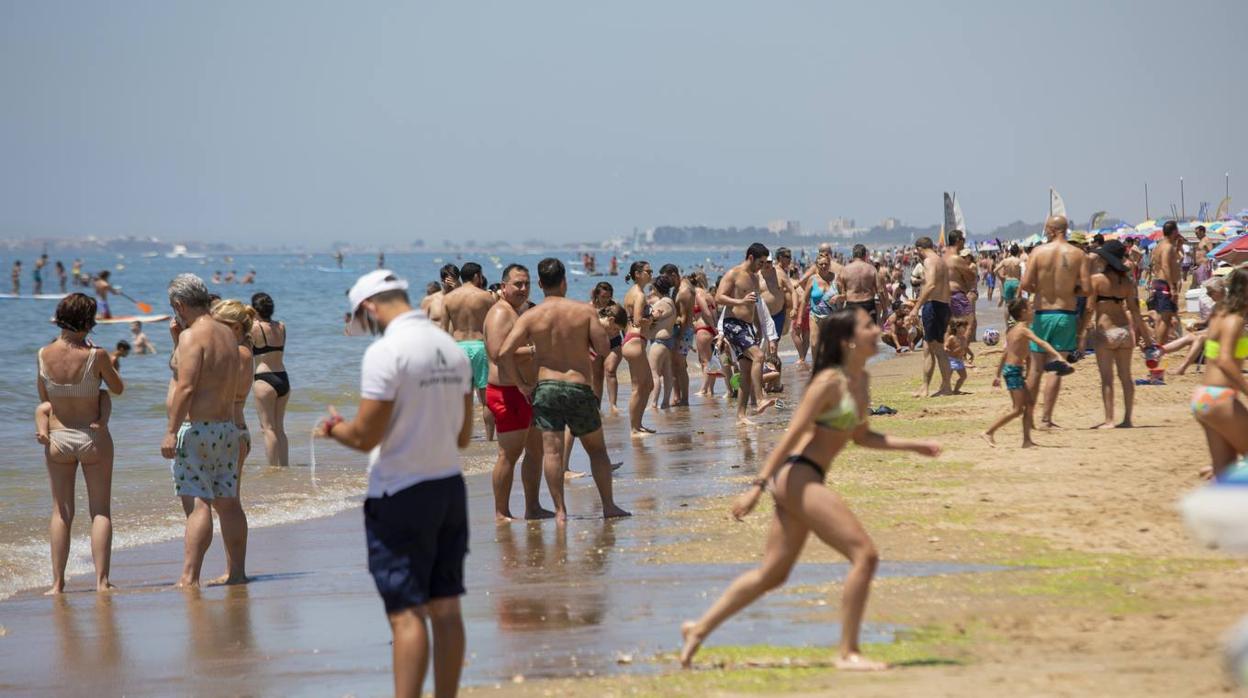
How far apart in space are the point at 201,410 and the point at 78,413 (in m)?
0.81

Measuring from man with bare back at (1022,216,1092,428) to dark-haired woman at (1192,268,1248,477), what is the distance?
168 inches

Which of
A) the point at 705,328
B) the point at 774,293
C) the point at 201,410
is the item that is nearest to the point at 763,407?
the point at 774,293

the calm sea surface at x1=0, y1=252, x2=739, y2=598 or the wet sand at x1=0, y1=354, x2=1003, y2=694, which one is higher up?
the wet sand at x1=0, y1=354, x2=1003, y2=694

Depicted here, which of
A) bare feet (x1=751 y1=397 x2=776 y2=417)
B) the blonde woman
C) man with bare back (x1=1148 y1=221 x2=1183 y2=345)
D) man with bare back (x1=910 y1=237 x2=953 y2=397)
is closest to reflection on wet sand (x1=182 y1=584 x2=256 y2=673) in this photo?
the blonde woman

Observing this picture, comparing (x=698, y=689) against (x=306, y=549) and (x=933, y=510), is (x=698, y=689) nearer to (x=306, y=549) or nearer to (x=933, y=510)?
(x=933, y=510)

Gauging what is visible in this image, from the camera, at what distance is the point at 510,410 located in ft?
30.9

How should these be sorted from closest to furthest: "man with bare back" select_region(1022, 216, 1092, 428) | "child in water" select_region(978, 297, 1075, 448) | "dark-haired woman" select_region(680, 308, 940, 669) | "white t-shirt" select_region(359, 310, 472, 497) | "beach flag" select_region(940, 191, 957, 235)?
"white t-shirt" select_region(359, 310, 472, 497)
"dark-haired woman" select_region(680, 308, 940, 669)
"child in water" select_region(978, 297, 1075, 448)
"man with bare back" select_region(1022, 216, 1092, 428)
"beach flag" select_region(940, 191, 957, 235)

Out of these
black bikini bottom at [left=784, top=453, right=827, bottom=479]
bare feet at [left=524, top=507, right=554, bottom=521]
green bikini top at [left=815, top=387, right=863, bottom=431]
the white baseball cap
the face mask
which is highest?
the white baseball cap

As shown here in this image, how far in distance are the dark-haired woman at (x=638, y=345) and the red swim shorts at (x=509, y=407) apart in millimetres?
4841

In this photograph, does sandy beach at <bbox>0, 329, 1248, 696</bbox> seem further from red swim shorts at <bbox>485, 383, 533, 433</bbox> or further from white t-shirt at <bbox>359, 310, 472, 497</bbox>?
white t-shirt at <bbox>359, 310, 472, 497</bbox>

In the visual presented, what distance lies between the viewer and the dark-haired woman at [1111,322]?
40.0 feet

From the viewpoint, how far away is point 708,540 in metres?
8.57

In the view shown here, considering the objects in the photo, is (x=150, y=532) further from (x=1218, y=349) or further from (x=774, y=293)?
(x=774, y=293)

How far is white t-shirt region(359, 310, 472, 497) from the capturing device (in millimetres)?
A: 4664
